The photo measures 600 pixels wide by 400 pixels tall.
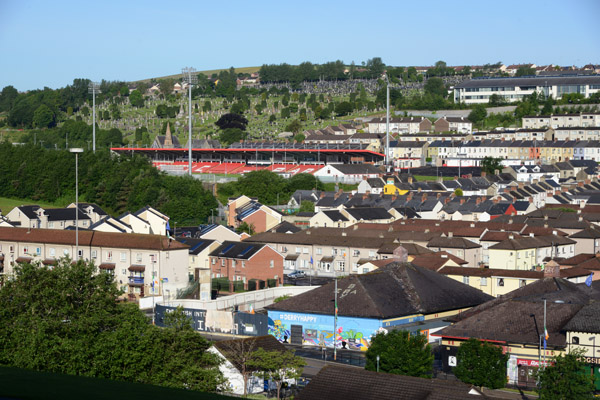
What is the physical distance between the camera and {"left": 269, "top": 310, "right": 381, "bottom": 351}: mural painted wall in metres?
28.8

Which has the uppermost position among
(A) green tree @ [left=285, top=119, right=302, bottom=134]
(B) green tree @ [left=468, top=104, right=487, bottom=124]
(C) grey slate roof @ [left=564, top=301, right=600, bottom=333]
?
(B) green tree @ [left=468, top=104, right=487, bottom=124]

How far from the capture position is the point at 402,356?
22.8 meters

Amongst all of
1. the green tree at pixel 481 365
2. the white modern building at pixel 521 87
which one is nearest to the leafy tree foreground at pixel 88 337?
the green tree at pixel 481 365

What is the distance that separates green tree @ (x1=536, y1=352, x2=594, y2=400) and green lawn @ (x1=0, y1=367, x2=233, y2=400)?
36.8 feet

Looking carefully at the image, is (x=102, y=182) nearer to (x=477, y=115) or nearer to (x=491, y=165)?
(x=491, y=165)

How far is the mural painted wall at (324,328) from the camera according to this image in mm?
28797

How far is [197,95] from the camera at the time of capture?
15825cm

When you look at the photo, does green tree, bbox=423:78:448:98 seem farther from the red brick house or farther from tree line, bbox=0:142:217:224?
the red brick house

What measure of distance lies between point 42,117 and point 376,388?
379 ft

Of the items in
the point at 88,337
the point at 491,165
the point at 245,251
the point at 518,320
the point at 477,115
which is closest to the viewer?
the point at 88,337

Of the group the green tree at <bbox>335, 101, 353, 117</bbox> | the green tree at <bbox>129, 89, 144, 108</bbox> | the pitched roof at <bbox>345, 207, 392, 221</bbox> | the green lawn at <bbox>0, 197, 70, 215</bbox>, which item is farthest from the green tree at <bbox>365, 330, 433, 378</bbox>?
the green tree at <bbox>129, 89, 144, 108</bbox>

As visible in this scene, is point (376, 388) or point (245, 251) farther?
point (245, 251)

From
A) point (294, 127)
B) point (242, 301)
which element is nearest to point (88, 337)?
point (242, 301)

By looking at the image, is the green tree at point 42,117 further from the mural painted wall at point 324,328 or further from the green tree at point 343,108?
the mural painted wall at point 324,328
